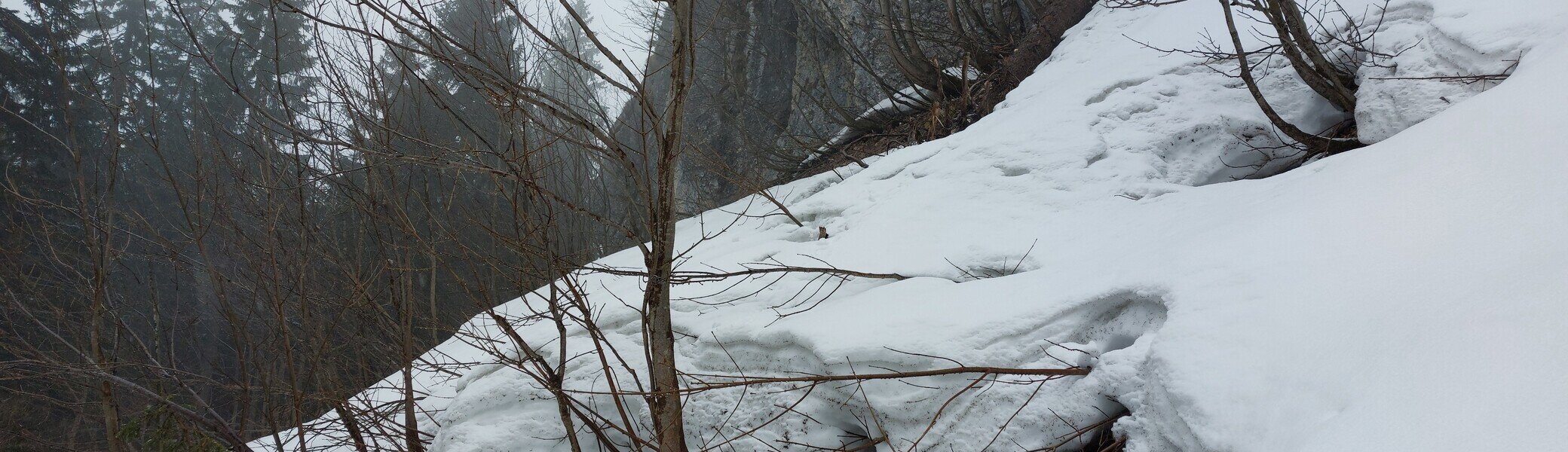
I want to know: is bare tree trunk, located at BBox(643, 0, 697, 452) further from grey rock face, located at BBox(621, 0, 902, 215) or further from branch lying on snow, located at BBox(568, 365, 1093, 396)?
grey rock face, located at BBox(621, 0, 902, 215)

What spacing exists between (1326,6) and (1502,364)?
3.98 m

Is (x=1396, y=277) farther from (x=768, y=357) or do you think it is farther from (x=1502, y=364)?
(x=768, y=357)

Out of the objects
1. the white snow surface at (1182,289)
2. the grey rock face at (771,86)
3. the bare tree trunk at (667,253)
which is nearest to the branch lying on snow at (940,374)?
the white snow surface at (1182,289)

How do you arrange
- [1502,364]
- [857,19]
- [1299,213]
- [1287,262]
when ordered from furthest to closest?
[857,19], [1299,213], [1287,262], [1502,364]

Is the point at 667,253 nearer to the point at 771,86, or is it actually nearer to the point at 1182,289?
the point at 1182,289

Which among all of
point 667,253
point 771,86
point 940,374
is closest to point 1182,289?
point 940,374

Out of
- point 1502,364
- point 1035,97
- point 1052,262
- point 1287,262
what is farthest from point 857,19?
point 1502,364

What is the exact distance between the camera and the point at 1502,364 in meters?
1.14

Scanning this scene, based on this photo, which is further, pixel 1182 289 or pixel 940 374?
pixel 940 374

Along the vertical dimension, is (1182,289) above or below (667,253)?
below

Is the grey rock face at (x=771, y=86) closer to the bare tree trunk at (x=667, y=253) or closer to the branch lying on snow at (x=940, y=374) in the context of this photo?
the bare tree trunk at (x=667, y=253)

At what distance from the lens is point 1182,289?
1.89 m

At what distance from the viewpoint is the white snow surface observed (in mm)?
1296

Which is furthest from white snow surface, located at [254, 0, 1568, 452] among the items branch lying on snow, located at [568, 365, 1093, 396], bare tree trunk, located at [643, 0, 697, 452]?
bare tree trunk, located at [643, 0, 697, 452]
